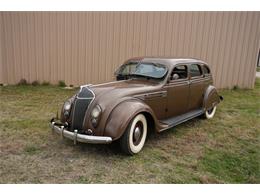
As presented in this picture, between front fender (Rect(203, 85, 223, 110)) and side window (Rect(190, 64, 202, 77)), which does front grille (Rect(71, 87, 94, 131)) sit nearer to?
→ side window (Rect(190, 64, 202, 77))

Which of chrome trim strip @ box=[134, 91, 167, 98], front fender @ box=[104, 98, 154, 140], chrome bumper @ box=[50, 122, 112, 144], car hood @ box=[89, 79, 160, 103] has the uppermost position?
car hood @ box=[89, 79, 160, 103]

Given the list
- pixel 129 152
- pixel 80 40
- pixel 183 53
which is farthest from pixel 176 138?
pixel 80 40

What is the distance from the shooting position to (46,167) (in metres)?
3.34

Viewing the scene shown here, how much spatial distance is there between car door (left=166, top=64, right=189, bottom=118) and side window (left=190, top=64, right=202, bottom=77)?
227mm

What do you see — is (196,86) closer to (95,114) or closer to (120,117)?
(120,117)

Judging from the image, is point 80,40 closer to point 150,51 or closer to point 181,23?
point 150,51

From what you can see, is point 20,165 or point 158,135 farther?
point 158,135

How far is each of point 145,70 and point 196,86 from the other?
4.19 ft

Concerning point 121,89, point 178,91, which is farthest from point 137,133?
point 178,91

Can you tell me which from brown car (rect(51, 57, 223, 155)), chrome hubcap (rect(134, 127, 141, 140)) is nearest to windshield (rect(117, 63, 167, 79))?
brown car (rect(51, 57, 223, 155))

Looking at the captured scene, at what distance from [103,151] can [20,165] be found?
3.93 feet

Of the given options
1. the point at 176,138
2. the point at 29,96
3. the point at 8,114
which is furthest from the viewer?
the point at 29,96

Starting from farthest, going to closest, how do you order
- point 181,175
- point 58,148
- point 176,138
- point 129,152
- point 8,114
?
point 8,114, point 176,138, point 58,148, point 129,152, point 181,175

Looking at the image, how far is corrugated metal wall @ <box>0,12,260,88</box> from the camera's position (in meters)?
8.85
